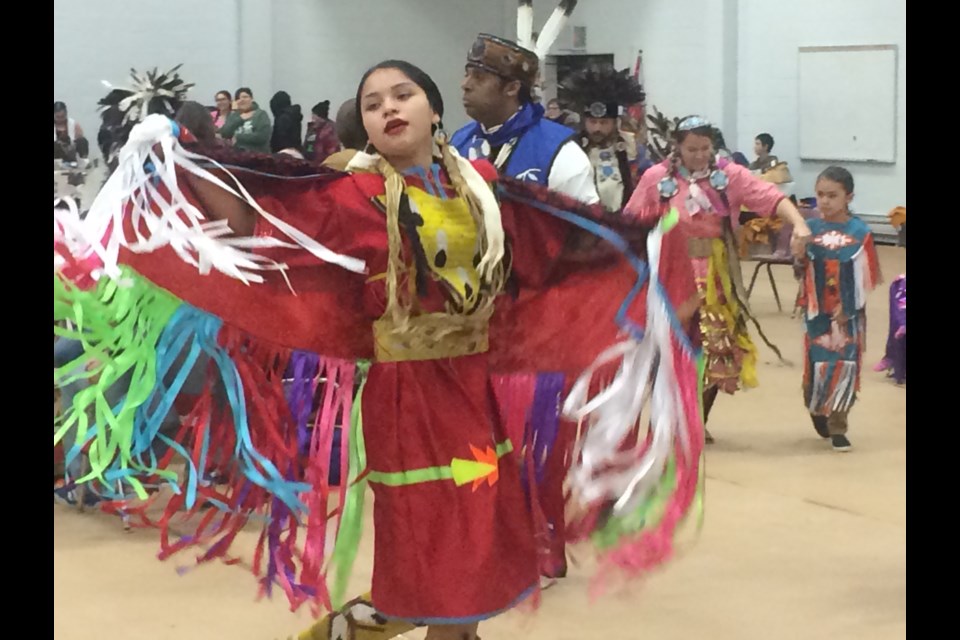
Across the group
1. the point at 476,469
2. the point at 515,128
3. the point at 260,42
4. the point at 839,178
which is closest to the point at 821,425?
the point at 839,178

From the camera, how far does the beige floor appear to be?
355 centimetres

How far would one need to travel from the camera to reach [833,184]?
5.28 metres

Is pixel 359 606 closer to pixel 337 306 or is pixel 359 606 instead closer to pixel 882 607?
pixel 337 306

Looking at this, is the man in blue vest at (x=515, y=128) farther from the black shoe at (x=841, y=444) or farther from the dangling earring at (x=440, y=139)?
the black shoe at (x=841, y=444)

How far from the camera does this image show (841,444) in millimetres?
5480

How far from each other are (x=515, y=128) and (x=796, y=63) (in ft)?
31.2

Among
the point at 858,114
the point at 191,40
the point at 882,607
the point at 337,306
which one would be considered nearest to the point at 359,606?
the point at 337,306

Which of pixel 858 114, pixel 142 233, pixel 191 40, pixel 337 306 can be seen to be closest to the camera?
pixel 142 233

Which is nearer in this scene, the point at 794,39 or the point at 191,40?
the point at 794,39

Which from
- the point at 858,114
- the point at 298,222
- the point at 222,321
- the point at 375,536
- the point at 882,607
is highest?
the point at 858,114

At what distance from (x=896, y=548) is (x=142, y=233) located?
8.47 feet

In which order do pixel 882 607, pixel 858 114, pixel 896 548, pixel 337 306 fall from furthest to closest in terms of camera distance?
1. pixel 858 114
2. pixel 896 548
3. pixel 882 607
4. pixel 337 306

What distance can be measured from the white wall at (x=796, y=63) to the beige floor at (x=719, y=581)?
7.54m

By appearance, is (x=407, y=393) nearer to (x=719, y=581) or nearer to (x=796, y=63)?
(x=719, y=581)
